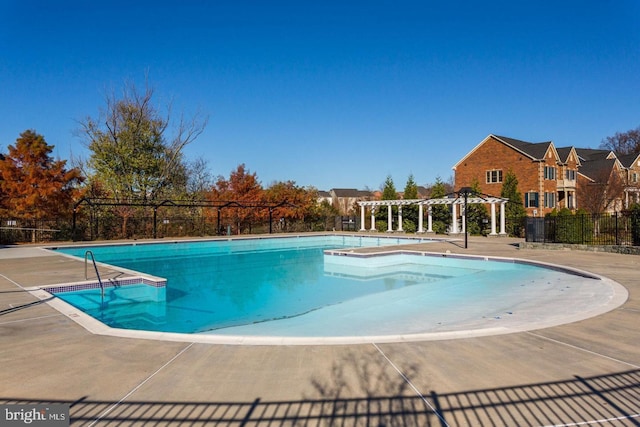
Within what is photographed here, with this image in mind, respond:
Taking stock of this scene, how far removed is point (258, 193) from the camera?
27938 mm

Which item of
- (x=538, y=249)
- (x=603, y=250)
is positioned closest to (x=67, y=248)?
(x=538, y=249)

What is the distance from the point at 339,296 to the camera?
10359 millimetres

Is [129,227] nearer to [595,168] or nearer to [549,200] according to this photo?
[549,200]

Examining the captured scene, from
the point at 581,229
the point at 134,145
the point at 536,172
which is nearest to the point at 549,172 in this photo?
the point at 536,172

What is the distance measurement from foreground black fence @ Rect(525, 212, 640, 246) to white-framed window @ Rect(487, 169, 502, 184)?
14.0m

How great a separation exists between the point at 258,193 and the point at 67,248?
12475 millimetres

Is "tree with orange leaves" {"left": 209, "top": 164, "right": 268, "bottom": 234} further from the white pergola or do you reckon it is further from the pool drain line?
the pool drain line

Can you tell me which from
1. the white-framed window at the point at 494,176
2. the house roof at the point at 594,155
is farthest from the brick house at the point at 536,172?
the house roof at the point at 594,155

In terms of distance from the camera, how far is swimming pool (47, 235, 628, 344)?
7156mm

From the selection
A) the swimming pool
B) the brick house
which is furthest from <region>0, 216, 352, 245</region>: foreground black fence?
the brick house

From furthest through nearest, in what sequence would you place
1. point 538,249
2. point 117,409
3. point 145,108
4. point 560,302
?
1. point 145,108
2. point 538,249
3. point 560,302
4. point 117,409

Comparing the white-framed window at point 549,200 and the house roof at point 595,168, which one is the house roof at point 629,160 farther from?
the white-framed window at point 549,200

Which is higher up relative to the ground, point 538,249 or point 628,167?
point 628,167

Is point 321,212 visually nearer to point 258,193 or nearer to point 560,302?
point 258,193
